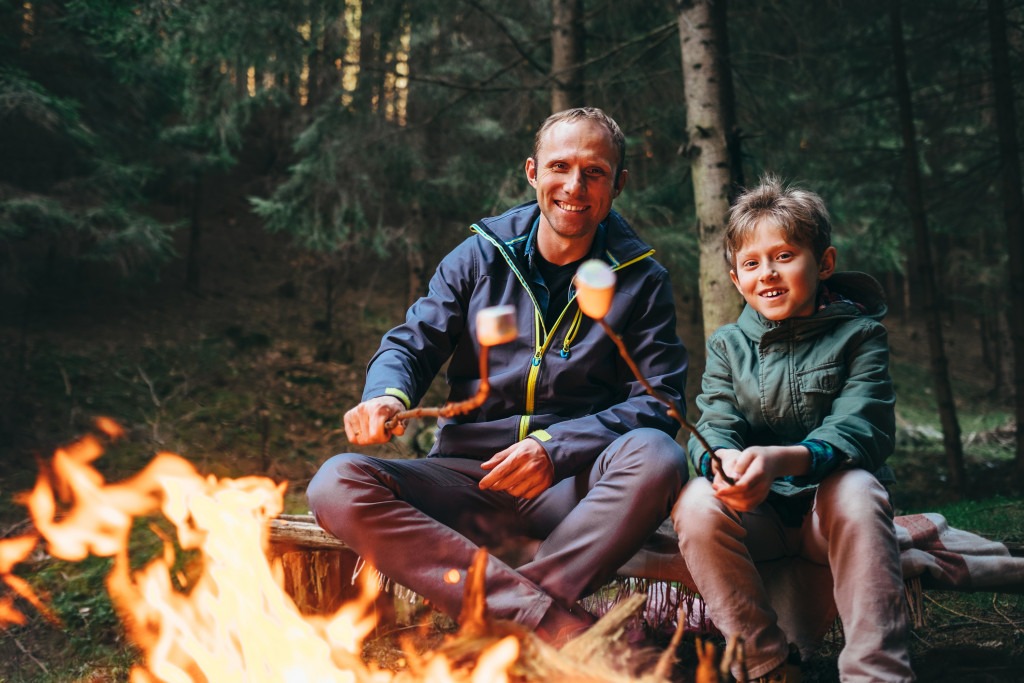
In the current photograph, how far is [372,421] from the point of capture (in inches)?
86.7

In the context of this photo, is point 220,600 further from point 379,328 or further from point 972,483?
point 379,328

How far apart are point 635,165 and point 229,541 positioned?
581cm

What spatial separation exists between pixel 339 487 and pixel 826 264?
1.95 m

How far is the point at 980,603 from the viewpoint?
2.91m

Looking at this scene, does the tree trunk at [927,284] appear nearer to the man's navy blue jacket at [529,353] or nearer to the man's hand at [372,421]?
the man's navy blue jacket at [529,353]

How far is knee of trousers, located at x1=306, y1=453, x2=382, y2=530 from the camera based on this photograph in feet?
7.25

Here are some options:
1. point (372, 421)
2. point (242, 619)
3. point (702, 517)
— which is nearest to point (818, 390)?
point (702, 517)

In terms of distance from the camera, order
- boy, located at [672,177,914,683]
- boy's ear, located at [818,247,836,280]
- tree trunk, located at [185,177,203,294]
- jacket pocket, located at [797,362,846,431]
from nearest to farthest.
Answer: boy, located at [672,177,914,683] < jacket pocket, located at [797,362,846,431] < boy's ear, located at [818,247,836,280] < tree trunk, located at [185,177,203,294]

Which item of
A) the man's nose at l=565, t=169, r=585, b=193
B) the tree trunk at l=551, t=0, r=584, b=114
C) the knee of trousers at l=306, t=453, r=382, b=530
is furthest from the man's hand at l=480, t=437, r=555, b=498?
the tree trunk at l=551, t=0, r=584, b=114

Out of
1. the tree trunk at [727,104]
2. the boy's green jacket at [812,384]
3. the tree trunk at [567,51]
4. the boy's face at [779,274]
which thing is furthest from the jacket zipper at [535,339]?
the tree trunk at [567,51]

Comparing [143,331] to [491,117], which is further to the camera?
[143,331]

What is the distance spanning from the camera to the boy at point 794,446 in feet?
6.35

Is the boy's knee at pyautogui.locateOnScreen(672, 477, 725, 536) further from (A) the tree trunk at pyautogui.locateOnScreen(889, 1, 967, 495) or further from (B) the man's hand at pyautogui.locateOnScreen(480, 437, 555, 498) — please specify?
(A) the tree trunk at pyautogui.locateOnScreen(889, 1, 967, 495)

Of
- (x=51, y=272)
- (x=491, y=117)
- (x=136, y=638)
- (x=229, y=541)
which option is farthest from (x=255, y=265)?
(x=229, y=541)
